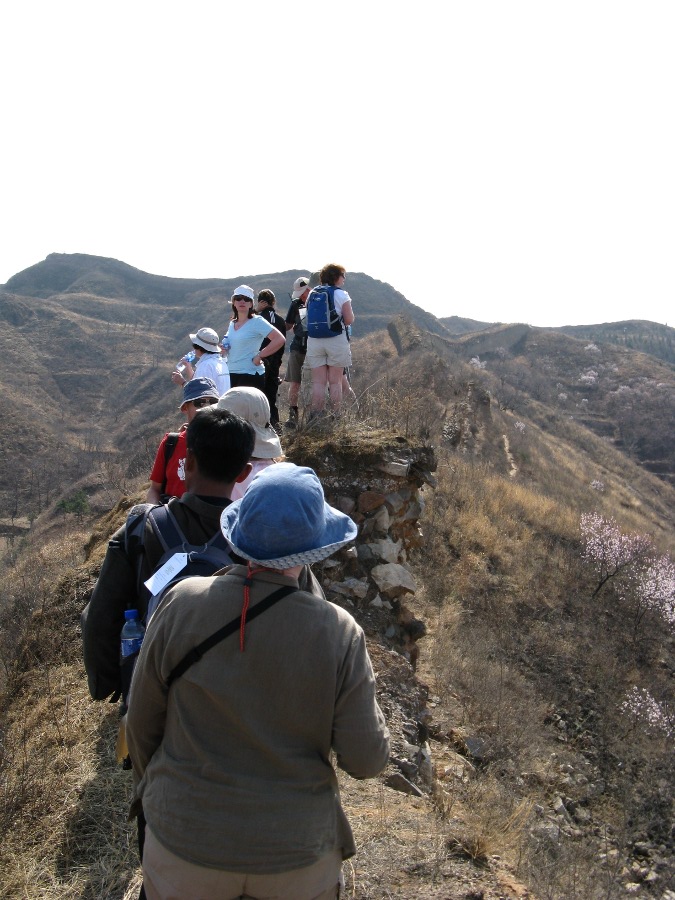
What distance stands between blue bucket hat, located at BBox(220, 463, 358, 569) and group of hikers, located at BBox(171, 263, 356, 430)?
349cm

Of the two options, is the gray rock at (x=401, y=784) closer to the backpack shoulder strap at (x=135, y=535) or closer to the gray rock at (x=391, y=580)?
the gray rock at (x=391, y=580)

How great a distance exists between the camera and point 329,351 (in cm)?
632

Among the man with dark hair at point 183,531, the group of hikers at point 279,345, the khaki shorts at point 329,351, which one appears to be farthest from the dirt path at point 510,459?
the man with dark hair at point 183,531

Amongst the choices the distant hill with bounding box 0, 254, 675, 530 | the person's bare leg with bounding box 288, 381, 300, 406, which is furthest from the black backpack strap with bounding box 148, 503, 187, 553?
the distant hill with bounding box 0, 254, 675, 530

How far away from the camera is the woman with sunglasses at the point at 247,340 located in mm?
5578

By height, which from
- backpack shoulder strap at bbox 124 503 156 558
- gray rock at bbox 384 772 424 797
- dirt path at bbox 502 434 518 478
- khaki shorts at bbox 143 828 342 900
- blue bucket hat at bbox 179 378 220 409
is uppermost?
blue bucket hat at bbox 179 378 220 409

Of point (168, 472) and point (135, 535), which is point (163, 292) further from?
point (135, 535)

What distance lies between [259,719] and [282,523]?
0.44 meters

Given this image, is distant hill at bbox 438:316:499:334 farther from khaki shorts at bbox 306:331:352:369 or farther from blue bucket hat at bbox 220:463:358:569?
blue bucket hat at bbox 220:463:358:569

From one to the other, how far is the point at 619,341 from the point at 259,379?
276ft

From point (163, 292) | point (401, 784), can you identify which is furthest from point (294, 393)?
point (163, 292)

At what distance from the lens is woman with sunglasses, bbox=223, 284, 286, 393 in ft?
18.3

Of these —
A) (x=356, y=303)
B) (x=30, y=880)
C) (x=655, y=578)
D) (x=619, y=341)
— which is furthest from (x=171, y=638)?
(x=619, y=341)

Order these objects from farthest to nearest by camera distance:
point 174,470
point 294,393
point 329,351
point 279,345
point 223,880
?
point 294,393, point 329,351, point 279,345, point 174,470, point 223,880
